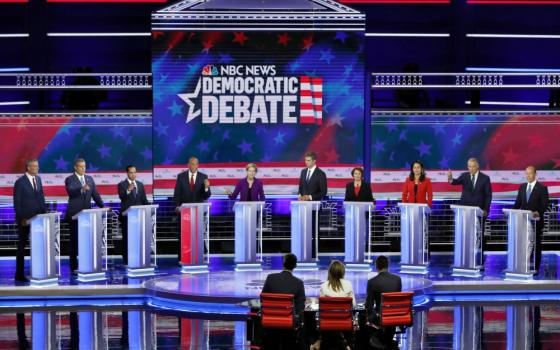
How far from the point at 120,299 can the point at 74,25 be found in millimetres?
7467

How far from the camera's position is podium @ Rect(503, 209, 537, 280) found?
45.5ft

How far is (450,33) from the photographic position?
19.5m

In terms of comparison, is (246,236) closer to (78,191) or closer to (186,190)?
(186,190)

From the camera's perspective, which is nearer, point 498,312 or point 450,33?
point 498,312

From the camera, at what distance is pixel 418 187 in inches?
576

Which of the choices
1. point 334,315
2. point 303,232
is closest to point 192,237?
point 303,232

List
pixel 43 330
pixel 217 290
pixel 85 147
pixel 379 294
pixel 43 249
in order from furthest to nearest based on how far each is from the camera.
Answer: pixel 85 147 < pixel 43 249 < pixel 217 290 < pixel 43 330 < pixel 379 294

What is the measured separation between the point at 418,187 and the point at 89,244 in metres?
4.48

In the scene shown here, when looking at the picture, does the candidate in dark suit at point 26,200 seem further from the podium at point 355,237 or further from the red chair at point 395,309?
the red chair at point 395,309

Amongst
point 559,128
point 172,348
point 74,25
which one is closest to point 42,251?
point 172,348

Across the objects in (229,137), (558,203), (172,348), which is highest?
(229,137)

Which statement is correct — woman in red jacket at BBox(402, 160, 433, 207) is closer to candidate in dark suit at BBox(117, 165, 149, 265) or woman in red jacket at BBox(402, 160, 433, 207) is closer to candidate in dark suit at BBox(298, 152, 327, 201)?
candidate in dark suit at BBox(298, 152, 327, 201)

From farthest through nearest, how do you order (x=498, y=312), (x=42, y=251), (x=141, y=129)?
(x=141, y=129) < (x=42, y=251) < (x=498, y=312)

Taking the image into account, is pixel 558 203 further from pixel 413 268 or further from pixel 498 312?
pixel 498 312
